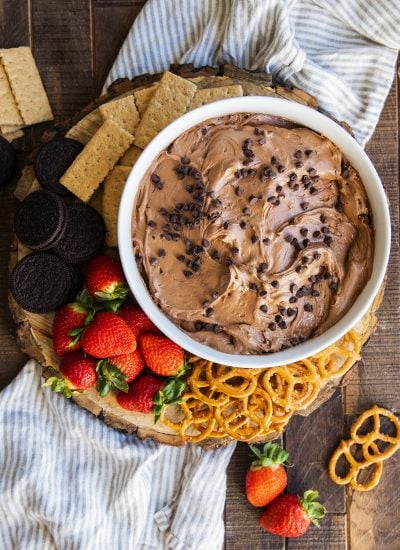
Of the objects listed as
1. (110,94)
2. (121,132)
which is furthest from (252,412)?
(110,94)

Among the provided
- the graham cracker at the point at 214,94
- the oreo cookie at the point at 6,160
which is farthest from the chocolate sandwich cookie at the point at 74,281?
the graham cracker at the point at 214,94

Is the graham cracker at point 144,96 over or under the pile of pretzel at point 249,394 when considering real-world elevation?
over

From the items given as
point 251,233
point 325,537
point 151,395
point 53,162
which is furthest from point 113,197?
point 325,537

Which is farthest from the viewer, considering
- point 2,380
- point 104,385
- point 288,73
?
point 2,380

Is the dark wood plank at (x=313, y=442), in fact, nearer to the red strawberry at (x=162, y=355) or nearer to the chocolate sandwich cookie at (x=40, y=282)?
the red strawberry at (x=162, y=355)

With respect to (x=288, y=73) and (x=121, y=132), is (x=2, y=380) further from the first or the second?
(x=288, y=73)

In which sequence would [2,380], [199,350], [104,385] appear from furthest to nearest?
[2,380] < [104,385] < [199,350]
